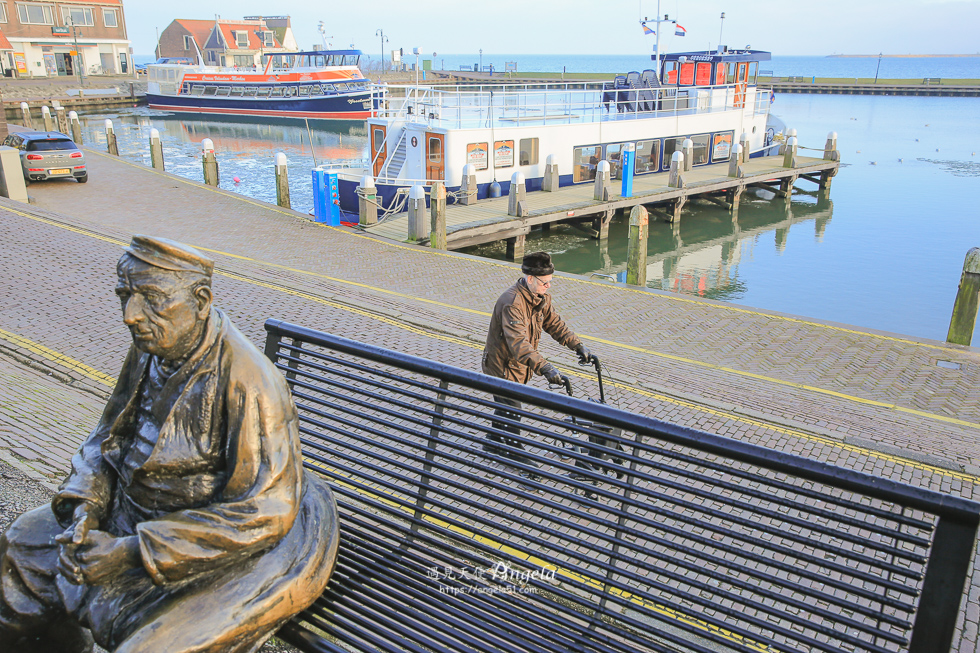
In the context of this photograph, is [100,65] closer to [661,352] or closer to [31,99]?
[31,99]

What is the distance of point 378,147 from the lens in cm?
2369

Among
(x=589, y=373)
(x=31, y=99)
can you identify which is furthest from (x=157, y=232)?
(x=31, y=99)

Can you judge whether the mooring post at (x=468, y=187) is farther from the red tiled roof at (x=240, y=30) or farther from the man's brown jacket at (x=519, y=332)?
the red tiled roof at (x=240, y=30)

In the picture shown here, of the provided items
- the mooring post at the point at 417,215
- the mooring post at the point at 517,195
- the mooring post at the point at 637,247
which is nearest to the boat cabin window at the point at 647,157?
the mooring post at the point at 517,195

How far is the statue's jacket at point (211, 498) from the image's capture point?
100.0 inches

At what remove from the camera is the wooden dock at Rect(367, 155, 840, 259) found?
59.8 ft

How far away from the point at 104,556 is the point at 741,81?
110ft

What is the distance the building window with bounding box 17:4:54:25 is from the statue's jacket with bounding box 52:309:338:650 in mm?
88299

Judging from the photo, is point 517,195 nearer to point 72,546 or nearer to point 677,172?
point 677,172

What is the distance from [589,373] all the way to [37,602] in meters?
6.89

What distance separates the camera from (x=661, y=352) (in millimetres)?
10203

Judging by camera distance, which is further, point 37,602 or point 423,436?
point 423,436

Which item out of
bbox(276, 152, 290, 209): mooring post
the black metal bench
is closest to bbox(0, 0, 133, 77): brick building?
bbox(276, 152, 290, 209): mooring post

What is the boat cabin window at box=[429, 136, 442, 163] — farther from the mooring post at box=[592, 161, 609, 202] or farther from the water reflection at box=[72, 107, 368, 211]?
the mooring post at box=[592, 161, 609, 202]
